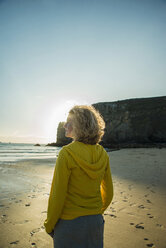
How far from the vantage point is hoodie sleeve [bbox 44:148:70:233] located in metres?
1.29

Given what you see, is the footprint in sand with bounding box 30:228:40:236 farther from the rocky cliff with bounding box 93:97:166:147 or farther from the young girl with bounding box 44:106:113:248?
the rocky cliff with bounding box 93:97:166:147

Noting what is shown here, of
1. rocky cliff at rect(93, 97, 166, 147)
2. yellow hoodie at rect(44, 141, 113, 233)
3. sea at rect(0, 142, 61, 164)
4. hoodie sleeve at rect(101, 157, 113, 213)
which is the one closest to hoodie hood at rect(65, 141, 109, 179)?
yellow hoodie at rect(44, 141, 113, 233)

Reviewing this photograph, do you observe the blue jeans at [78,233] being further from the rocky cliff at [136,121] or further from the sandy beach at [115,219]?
the rocky cliff at [136,121]

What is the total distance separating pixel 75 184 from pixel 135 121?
4157 centimetres

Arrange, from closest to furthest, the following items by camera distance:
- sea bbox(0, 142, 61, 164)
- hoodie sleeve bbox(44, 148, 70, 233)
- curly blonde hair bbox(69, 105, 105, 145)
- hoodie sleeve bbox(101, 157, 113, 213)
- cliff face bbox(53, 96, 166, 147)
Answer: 1. hoodie sleeve bbox(44, 148, 70, 233)
2. curly blonde hair bbox(69, 105, 105, 145)
3. hoodie sleeve bbox(101, 157, 113, 213)
4. sea bbox(0, 142, 61, 164)
5. cliff face bbox(53, 96, 166, 147)

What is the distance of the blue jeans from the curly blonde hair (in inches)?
26.0

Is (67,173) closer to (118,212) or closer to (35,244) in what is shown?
(35,244)

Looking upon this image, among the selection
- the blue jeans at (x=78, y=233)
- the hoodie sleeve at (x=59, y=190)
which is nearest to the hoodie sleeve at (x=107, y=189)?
the blue jeans at (x=78, y=233)

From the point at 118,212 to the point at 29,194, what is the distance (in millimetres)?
2616

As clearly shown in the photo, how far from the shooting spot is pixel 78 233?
130 cm

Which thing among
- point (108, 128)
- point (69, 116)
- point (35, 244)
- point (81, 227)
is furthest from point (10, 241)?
point (108, 128)

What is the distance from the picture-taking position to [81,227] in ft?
4.31

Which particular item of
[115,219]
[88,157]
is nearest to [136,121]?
[115,219]

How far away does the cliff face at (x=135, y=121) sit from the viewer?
38031 millimetres
